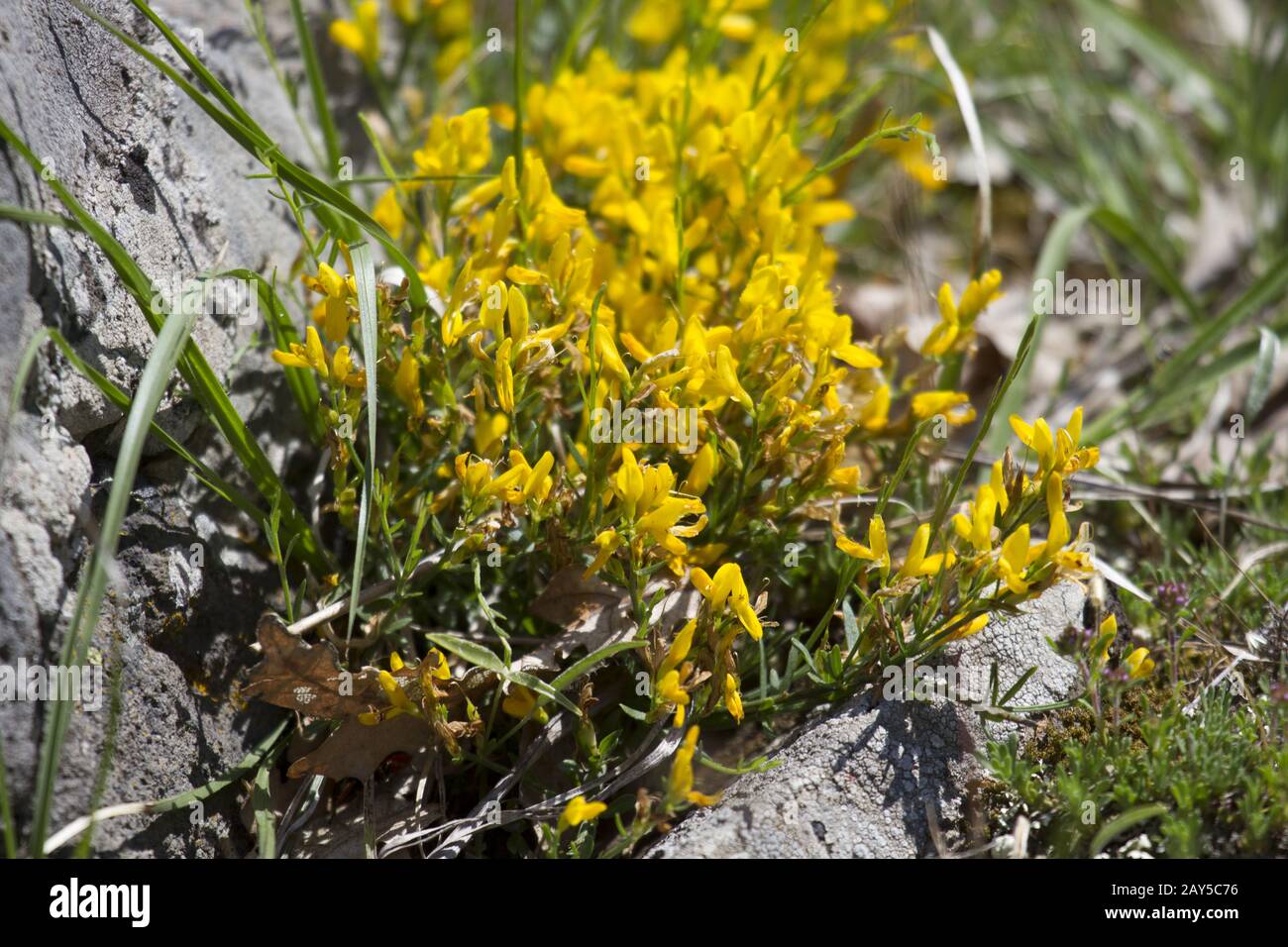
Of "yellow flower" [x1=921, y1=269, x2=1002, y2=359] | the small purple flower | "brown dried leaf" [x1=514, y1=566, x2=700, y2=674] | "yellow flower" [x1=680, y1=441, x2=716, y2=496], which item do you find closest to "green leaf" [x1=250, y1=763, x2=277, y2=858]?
"brown dried leaf" [x1=514, y1=566, x2=700, y2=674]

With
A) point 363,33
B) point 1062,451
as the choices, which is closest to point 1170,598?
point 1062,451

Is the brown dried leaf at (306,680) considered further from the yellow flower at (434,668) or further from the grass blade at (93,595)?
the grass blade at (93,595)

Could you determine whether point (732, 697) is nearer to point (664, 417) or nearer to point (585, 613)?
point (585, 613)

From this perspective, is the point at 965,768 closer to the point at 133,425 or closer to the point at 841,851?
the point at 841,851

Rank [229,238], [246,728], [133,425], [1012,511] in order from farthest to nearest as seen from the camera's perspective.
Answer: [229,238] < [246,728] < [1012,511] < [133,425]

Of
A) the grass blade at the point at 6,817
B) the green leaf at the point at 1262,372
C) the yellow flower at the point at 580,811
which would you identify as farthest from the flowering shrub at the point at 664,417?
the green leaf at the point at 1262,372

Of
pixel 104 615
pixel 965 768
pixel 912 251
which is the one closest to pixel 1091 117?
pixel 912 251
